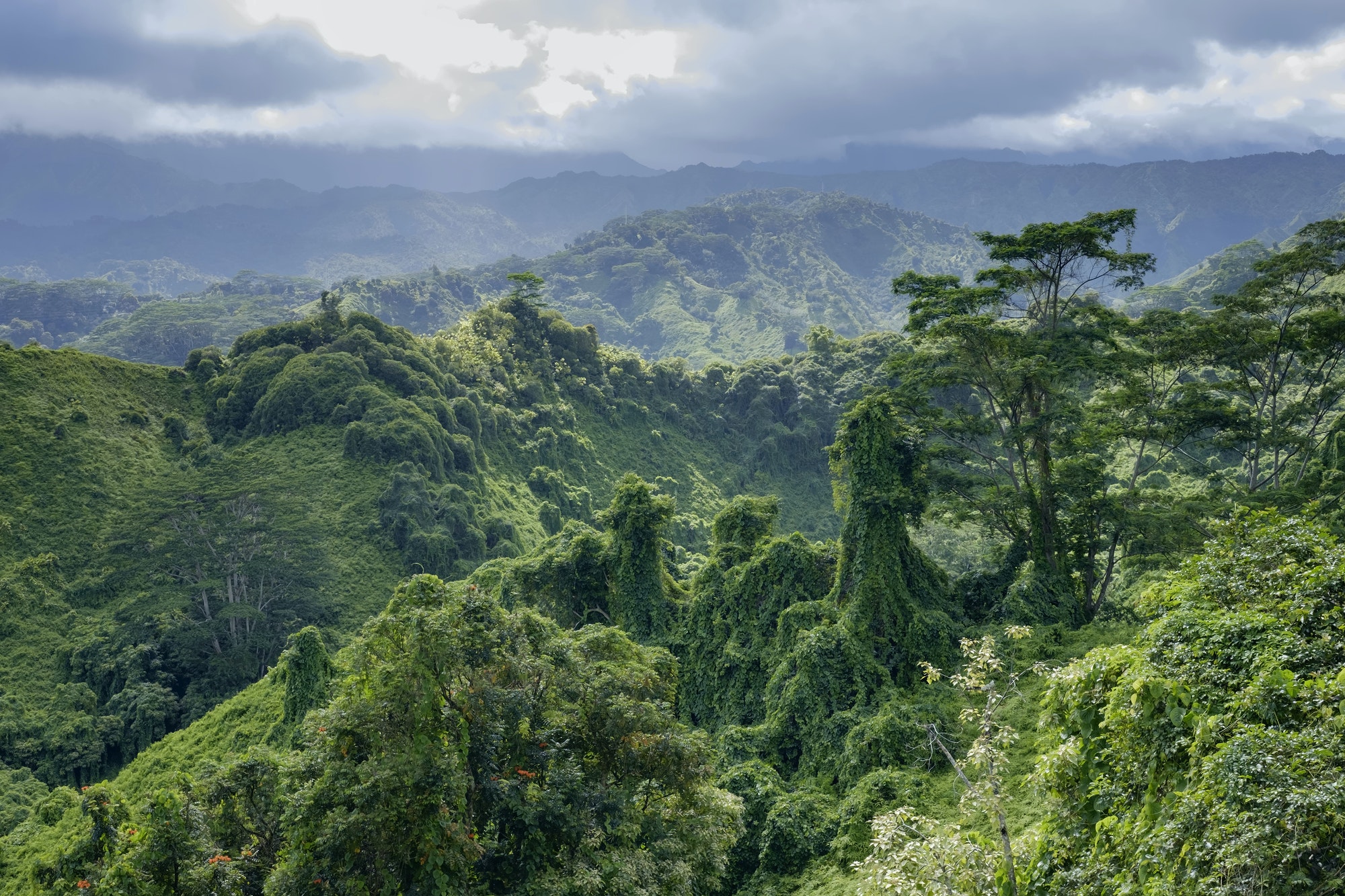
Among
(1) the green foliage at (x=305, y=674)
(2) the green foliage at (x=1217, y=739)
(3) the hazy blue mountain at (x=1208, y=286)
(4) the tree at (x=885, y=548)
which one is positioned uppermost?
(3) the hazy blue mountain at (x=1208, y=286)

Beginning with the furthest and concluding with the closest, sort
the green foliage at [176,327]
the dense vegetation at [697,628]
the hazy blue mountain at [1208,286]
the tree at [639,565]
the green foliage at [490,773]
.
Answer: the green foliage at [176,327], the hazy blue mountain at [1208,286], the tree at [639,565], the green foliage at [490,773], the dense vegetation at [697,628]

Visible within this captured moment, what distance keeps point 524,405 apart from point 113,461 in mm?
22098

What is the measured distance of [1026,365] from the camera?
17.9 m

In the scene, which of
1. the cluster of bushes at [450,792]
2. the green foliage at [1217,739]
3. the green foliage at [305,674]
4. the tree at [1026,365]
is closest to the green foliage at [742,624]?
the tree at [1026,365]

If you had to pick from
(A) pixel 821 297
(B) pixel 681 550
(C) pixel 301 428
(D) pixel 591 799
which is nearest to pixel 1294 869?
(D) pixel 591 799

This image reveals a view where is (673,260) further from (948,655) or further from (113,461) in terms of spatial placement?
(948,655)

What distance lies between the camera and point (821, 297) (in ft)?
580

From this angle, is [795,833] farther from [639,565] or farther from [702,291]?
[702,291]

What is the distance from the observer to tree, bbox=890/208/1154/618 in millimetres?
18328

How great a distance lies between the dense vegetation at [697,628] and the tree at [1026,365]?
0.38 ft

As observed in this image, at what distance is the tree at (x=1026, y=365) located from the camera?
60.1 ft

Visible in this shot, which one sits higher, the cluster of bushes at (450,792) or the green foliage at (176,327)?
the green foliage at (176,327)

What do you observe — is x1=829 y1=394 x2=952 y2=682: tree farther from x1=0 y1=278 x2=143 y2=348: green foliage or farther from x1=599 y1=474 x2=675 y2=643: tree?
x1=0 y1=278 x2=143 y2=348: green foliage

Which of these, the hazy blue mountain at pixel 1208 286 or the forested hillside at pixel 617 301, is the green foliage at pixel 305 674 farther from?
the forested hillside at pixel 617 301
